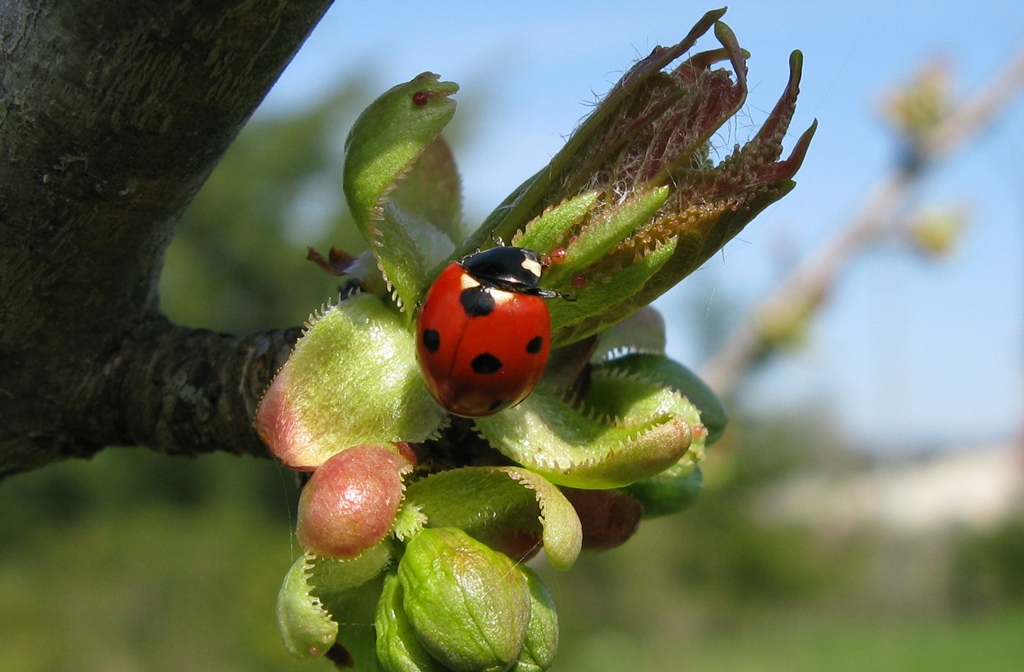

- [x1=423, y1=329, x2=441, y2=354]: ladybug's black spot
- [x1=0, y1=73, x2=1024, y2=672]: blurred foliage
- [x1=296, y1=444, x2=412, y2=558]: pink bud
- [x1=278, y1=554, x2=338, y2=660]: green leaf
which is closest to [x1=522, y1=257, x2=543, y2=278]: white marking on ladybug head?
[x1=423, y1=329, x2=441, y2=354]: ladybug's black spot

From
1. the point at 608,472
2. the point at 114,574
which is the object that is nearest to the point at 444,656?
the point at 608,472

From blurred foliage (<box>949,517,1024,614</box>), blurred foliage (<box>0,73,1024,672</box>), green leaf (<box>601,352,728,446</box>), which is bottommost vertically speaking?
blurred foliage (<box>0,73,1024,672</box>)

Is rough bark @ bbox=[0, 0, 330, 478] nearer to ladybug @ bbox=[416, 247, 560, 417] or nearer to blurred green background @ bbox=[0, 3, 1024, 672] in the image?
ladybug @ bbox=[416, 247, 560, 417]

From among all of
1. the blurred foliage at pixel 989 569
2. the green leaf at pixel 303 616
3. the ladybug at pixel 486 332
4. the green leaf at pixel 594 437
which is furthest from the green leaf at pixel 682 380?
the blurred foliage at pixel 989 569

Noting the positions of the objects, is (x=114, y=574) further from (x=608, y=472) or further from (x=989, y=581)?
(x=989, y=581)

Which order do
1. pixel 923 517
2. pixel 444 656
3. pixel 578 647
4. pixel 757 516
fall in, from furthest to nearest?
pixel 923 517
pixel 757 516
pixel 578 647
pixel 444 656

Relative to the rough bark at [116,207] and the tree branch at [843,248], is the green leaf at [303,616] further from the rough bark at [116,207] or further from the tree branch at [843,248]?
the tree branch at [843,248]
